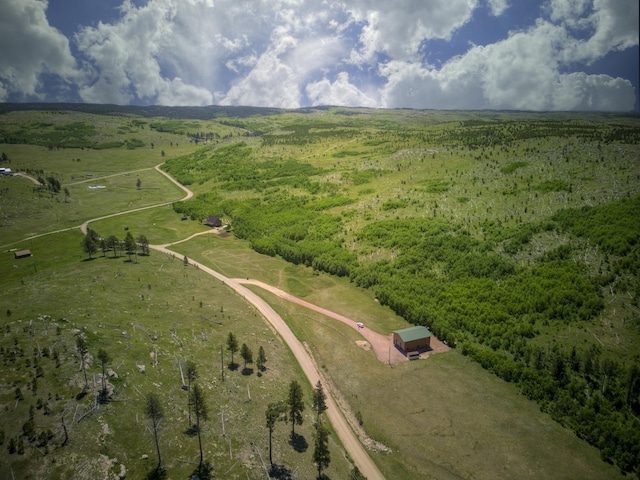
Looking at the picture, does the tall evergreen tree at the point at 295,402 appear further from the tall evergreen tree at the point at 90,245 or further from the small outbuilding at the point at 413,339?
the tall evergreen tree at the point at 90,245

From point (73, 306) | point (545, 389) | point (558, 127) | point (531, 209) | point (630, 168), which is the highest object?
point (558, 127)

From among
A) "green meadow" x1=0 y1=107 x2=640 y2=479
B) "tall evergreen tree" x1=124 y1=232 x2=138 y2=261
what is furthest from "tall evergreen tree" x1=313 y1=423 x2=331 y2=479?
"tall evergreen tree" x1=124 y1=232 x2=138 y2=261

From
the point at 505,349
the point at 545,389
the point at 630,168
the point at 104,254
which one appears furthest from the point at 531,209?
the point at 104,254

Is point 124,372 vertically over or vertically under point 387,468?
over

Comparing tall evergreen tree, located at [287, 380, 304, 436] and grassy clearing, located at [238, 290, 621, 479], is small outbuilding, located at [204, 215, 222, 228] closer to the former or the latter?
grassy clearing, located at [238, 290, 621, 479]

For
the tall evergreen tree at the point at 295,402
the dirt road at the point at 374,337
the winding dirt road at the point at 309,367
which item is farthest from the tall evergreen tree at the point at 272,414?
the dirt road at the point at 374,337

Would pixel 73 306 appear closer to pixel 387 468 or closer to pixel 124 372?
pixel 124 372
